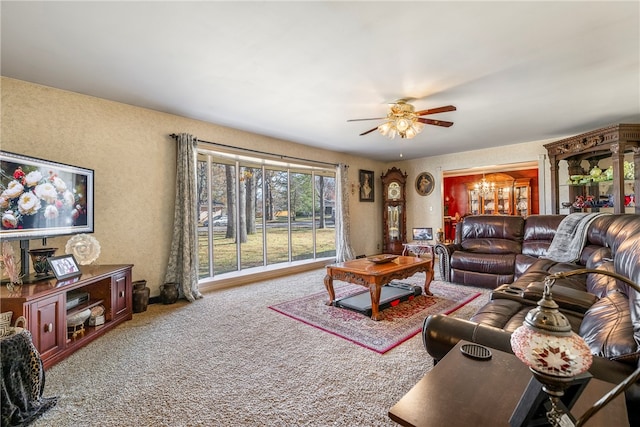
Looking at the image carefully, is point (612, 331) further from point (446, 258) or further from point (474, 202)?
point (474, 202)

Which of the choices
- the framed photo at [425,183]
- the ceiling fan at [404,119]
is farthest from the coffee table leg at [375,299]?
the framed photo at [425,183]

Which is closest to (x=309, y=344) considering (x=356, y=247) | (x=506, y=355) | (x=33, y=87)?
(x=506, y=355)

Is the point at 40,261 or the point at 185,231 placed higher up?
the point at 185,231

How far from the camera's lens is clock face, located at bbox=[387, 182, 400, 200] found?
24.7 feet

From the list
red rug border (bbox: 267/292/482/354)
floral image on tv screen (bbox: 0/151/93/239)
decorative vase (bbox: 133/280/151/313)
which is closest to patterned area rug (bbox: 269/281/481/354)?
red rug border (bbox: 267/292/482/354)

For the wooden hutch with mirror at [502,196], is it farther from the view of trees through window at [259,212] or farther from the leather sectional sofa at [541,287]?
the view of trees through window at [259,212]

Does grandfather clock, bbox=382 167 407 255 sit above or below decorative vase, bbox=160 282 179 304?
above

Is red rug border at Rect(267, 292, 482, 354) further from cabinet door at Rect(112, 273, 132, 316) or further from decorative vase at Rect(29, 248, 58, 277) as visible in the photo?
decorative vase at Rect(29, 248, 58, 277)

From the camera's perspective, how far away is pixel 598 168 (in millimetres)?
4859

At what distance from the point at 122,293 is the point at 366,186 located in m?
5.64

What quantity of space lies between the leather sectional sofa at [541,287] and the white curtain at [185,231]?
330 cm

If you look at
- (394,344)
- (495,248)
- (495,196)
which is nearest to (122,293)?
(394,344)

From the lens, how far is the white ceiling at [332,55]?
6.47 ft

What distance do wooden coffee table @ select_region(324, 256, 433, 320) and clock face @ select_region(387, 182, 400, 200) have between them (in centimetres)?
383
